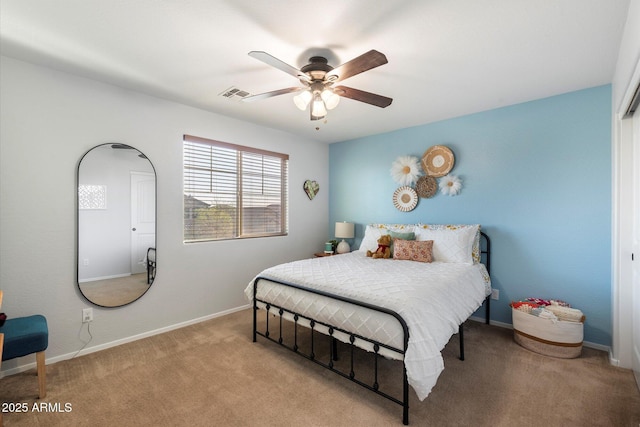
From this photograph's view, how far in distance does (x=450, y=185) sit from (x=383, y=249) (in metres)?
1.20

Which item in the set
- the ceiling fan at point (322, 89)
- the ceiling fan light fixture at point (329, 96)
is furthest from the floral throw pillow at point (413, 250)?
the ceiling fan light fixture at point (329, 96)

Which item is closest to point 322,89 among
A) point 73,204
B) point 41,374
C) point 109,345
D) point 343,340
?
point 343,340

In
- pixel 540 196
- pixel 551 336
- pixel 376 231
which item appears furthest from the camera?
pixel 376 231

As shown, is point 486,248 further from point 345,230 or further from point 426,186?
point 345,230

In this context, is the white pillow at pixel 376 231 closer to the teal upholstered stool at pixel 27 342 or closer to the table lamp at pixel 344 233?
the table lamp at pixel 344 233

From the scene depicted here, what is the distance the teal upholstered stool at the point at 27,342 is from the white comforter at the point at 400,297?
5.03 feet

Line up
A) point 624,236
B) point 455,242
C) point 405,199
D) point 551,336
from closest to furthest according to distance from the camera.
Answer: point 624,236
point 551,336
point 455,242
point 405,199

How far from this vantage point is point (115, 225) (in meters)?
2.77

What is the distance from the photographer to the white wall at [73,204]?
2.29m

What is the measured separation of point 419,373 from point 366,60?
75.2 inches

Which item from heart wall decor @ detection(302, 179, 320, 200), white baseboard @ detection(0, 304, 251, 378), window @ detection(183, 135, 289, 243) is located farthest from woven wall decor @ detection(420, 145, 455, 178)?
white baseboard @ detection(0, 304, 251, 378)

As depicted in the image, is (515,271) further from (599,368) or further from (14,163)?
(14,163)

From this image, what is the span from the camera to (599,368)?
2.37 m

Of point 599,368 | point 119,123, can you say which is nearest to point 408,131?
point 599,368
